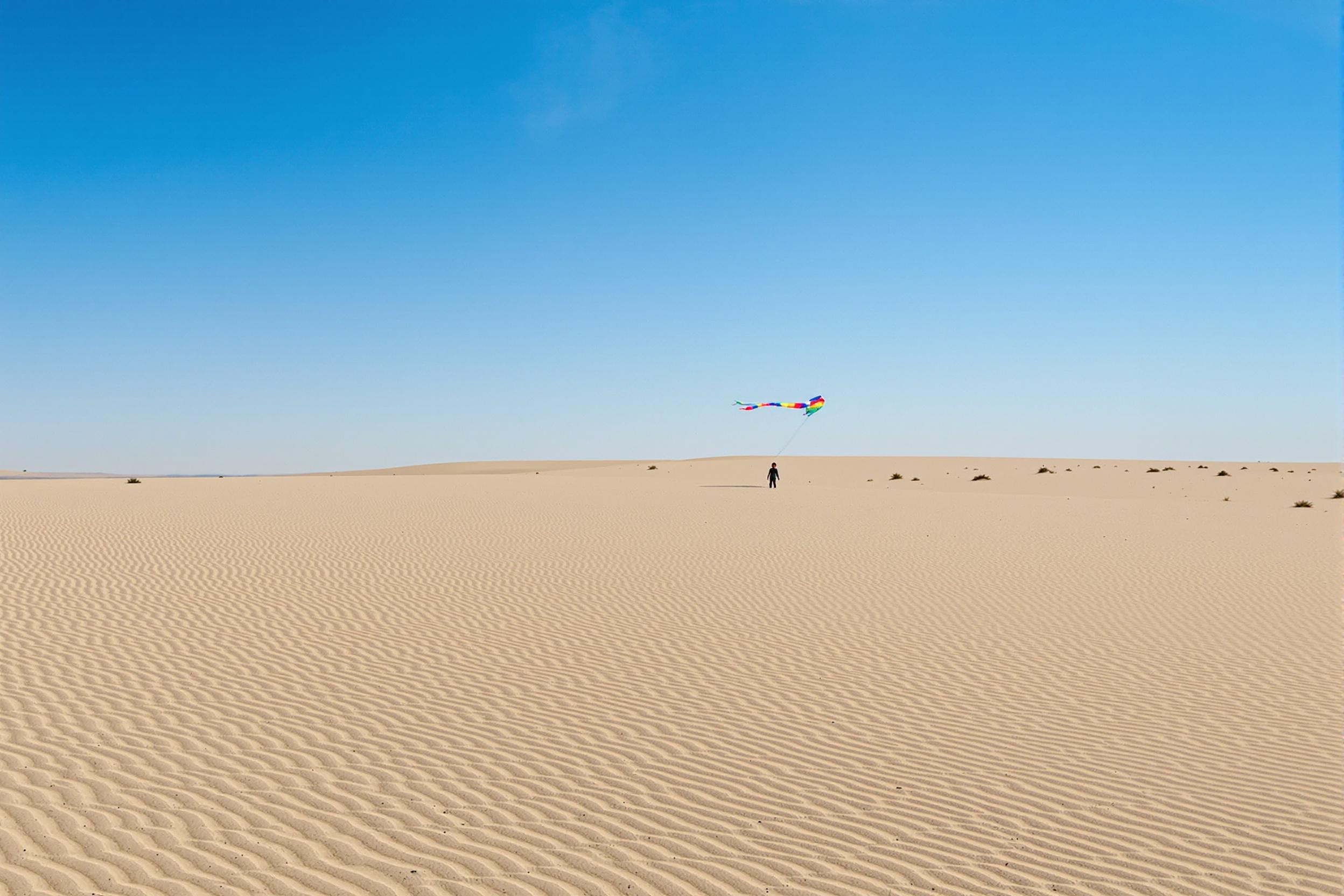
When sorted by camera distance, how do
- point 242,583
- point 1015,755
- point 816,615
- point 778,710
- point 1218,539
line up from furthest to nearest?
point 1218,539 < point 242,583 < point 816,615 < point 778,710 < point 1015,755

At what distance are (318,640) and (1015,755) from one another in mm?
9145

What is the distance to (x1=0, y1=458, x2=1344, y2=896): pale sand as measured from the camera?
558 cm

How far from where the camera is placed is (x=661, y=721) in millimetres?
8648

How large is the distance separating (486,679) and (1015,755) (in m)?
5.82

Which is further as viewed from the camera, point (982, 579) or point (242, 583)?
point (982, 579)

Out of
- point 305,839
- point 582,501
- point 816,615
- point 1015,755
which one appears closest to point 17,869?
point 305,839

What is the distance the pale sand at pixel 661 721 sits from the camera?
18.3 feet

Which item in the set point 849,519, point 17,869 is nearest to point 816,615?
point 17,869

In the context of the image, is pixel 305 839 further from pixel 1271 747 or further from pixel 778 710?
pixel 1271 747

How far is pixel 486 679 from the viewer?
10.1 meters

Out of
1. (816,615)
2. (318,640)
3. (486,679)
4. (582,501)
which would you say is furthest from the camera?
(582,501)

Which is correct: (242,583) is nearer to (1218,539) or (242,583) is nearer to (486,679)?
(486,679)

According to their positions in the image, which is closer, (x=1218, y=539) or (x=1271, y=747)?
(x=1271, y=747)

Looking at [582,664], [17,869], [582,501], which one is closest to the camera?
[17,869]
